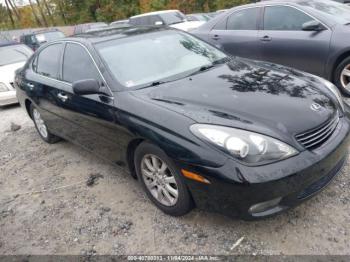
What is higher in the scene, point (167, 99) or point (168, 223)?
point (167, 99)

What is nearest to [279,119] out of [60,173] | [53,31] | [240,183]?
[240,183]

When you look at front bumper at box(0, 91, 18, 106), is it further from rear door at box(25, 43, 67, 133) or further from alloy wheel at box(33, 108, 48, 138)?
rear door at box(25, 43, 67, 133)

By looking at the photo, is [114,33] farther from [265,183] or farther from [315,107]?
[265,183]

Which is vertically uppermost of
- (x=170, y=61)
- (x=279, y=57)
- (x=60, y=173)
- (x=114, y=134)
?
(x=170, y=61)

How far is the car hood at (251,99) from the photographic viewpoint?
2.49 metres

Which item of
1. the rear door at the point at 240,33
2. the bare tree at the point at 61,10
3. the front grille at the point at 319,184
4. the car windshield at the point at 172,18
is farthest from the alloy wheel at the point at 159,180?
the bare tree at the point at 61,10

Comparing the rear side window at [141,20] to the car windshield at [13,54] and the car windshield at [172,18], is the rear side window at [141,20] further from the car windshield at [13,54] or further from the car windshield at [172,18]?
the car windshield at [13,54]

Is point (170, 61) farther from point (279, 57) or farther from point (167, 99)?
point (279, 57)

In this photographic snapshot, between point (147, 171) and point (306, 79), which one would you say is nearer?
point (147, 171)

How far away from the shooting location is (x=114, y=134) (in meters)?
3.19

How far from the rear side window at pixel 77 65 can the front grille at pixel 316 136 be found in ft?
6.41

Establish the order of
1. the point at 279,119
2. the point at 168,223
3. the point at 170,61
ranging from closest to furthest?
1. the point at 279,119
2. the point at 168,223
3. the point at 170,61

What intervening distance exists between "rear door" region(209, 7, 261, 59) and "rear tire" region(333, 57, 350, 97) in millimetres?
1374

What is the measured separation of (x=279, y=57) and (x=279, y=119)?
339cm
